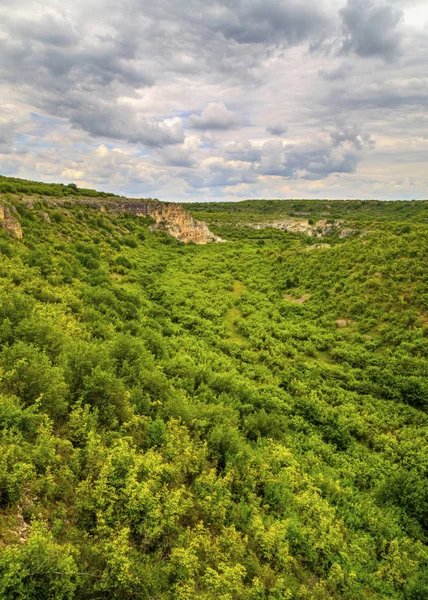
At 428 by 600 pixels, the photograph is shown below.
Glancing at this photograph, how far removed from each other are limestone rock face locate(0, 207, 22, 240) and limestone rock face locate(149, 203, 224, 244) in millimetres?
42119

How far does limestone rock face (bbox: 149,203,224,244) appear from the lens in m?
73.1

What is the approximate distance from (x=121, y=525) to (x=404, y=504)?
1202 cm

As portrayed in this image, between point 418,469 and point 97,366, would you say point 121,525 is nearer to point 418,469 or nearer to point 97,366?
point 97,366

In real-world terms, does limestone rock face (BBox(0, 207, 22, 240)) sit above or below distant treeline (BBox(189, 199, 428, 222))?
below

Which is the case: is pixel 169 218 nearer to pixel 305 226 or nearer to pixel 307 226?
pixel 307 226

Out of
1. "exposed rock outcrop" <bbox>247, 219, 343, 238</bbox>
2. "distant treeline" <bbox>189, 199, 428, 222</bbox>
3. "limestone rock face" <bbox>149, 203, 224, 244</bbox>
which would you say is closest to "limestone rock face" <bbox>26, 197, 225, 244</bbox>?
"limestone rock face" <bbox>149, 203, 224, 244</bbox>

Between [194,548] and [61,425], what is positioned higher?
[61,425]

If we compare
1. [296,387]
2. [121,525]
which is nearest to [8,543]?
[121,525]

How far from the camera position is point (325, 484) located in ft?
45.2

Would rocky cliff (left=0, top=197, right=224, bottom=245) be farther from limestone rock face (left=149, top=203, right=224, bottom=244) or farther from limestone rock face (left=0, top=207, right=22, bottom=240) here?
limestone rock face (left=0, top=207, right=22, bottom=240)

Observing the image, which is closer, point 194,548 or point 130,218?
point 194,548

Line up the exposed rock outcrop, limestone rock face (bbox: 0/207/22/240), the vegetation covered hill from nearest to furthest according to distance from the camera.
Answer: the vegetation covered hill
limestone rock face (bbox: 0/207/22/240)
the exposed rock outcrop

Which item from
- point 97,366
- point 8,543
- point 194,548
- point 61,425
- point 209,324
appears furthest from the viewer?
point 209,324

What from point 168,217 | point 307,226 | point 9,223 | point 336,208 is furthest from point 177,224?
point 336,208
